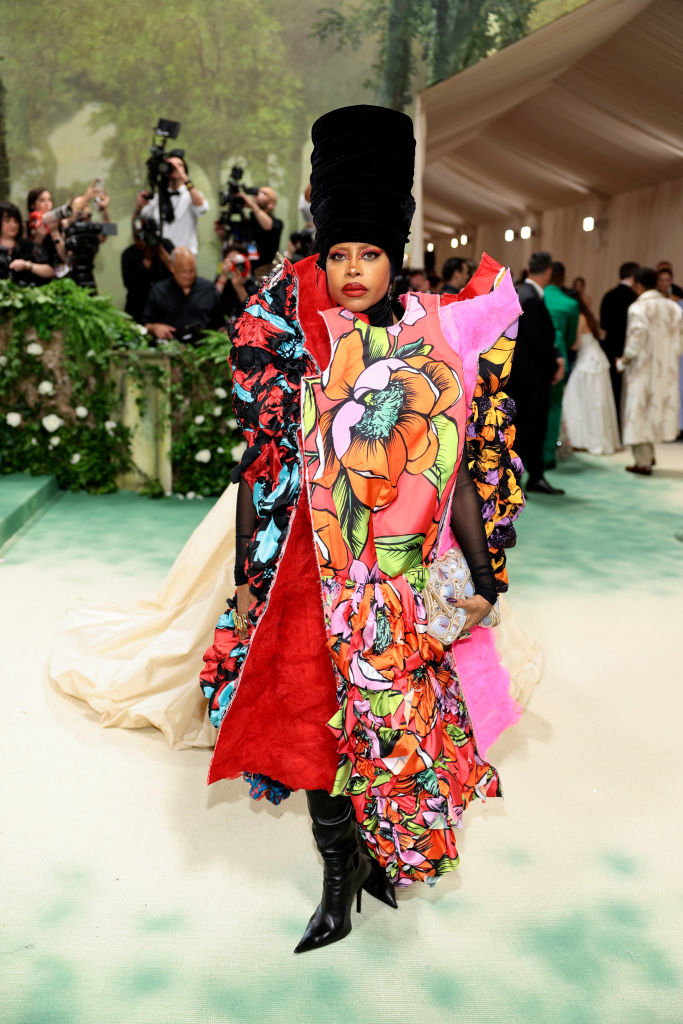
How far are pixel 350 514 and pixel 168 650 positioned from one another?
1420mm

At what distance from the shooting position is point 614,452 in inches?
345

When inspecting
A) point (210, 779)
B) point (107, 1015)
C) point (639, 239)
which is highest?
point (639, 239)

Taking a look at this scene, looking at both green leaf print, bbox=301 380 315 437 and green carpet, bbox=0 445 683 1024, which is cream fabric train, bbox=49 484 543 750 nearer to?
green carpet, bbox=0 445 683 1024

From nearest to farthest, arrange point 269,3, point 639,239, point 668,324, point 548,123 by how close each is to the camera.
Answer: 1. point 668,324
2. point 269,3
3. point 548,123
4. point 639,239

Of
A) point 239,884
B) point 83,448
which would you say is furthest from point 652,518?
point 239,884

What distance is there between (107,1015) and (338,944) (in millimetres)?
489

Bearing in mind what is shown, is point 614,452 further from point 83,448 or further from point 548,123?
point 548,123

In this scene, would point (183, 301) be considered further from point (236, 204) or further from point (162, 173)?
point (162, 173)

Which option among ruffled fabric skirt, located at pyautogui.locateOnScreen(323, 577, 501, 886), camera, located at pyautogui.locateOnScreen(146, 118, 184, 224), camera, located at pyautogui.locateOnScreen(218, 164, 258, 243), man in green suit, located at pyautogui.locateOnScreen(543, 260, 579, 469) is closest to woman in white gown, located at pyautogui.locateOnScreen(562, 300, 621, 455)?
man in green suit, located at pyautogui.locateOnScreen(543, 260, 579, 469)

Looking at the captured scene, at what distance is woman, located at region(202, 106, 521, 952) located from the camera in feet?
5.30

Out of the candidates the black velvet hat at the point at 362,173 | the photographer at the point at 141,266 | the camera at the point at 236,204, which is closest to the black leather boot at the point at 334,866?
the black velvet hat at the point at 362,173

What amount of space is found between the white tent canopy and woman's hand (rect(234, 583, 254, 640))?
7.98m

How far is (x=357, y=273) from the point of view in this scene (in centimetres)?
172

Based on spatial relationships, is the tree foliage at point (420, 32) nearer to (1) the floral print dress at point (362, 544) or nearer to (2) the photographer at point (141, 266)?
(2) the photographer at point (141, 266)
